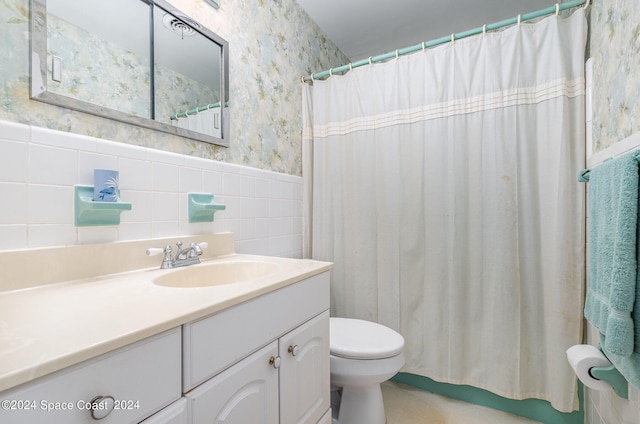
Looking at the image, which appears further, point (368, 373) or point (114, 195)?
point (368, 373)

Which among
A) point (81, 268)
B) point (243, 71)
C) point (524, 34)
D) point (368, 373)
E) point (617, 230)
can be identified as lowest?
point (368, 373)

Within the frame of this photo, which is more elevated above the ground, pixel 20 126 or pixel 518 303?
pixel 20 126

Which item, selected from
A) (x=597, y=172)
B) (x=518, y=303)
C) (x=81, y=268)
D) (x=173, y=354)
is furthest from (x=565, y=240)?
(x=81, y=268)

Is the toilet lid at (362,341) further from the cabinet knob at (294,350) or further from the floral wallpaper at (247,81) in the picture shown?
the floral wallpaper at (247,81)

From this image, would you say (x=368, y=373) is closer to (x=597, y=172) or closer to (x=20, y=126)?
(x=597, y=172)

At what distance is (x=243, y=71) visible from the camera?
1.47 metres

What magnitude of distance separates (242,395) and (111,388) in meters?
0.34

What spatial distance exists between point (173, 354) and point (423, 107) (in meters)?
1.57

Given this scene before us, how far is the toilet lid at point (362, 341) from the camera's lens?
1220mm

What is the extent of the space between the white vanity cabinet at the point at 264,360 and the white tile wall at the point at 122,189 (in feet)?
1.81

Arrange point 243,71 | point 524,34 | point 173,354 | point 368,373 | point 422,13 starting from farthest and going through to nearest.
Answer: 1. point 422,13
2. point 243,71
3. point 524,34
4. point 368,373
5. point 173,354

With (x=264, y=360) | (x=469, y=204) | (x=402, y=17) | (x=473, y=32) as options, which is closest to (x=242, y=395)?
(x=264, y=360)

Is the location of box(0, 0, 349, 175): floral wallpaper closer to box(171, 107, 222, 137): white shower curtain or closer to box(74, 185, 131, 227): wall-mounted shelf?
box(171, 107, 222, 137): white shower curtain

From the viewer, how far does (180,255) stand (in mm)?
1067
